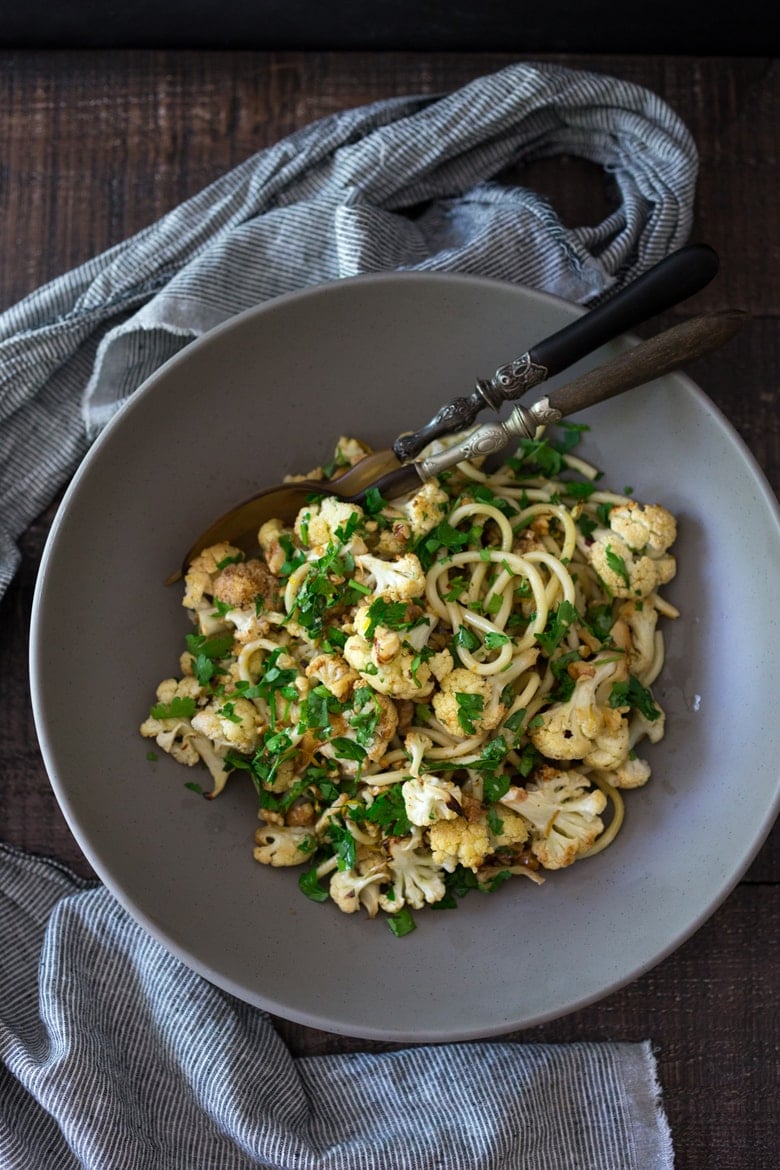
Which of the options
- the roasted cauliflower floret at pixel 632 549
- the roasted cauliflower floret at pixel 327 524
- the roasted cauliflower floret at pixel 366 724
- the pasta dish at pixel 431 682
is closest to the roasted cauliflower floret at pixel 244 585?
the pasta dish at pixel 431 682

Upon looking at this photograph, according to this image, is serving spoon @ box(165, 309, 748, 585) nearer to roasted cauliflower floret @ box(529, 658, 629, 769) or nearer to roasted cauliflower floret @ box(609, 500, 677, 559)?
roasted cauliflower floret @ box(609, 500, 677, 559)

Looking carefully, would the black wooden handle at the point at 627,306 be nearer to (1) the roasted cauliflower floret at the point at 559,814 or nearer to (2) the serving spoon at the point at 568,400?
(2) the serving spoon at the point at 568,400

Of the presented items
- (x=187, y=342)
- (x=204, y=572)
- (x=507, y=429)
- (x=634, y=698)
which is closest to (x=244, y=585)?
(x=204, y=572)

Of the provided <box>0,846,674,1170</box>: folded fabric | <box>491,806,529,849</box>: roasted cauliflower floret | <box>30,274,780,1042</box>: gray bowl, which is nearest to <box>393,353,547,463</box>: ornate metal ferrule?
<box>30,274,780,1042</box>: gray bowl

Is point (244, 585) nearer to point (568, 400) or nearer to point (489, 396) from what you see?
point (489, 396)

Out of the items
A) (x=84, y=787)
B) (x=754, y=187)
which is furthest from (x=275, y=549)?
(x=754, y=187)

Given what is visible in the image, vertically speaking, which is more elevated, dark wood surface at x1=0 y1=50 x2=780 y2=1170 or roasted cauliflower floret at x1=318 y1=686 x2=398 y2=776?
dark wood surface at x1=0 y1=50 x2=780 y2=1170

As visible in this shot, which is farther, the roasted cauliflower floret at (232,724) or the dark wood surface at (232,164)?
the dark wood surface at (232,164)
